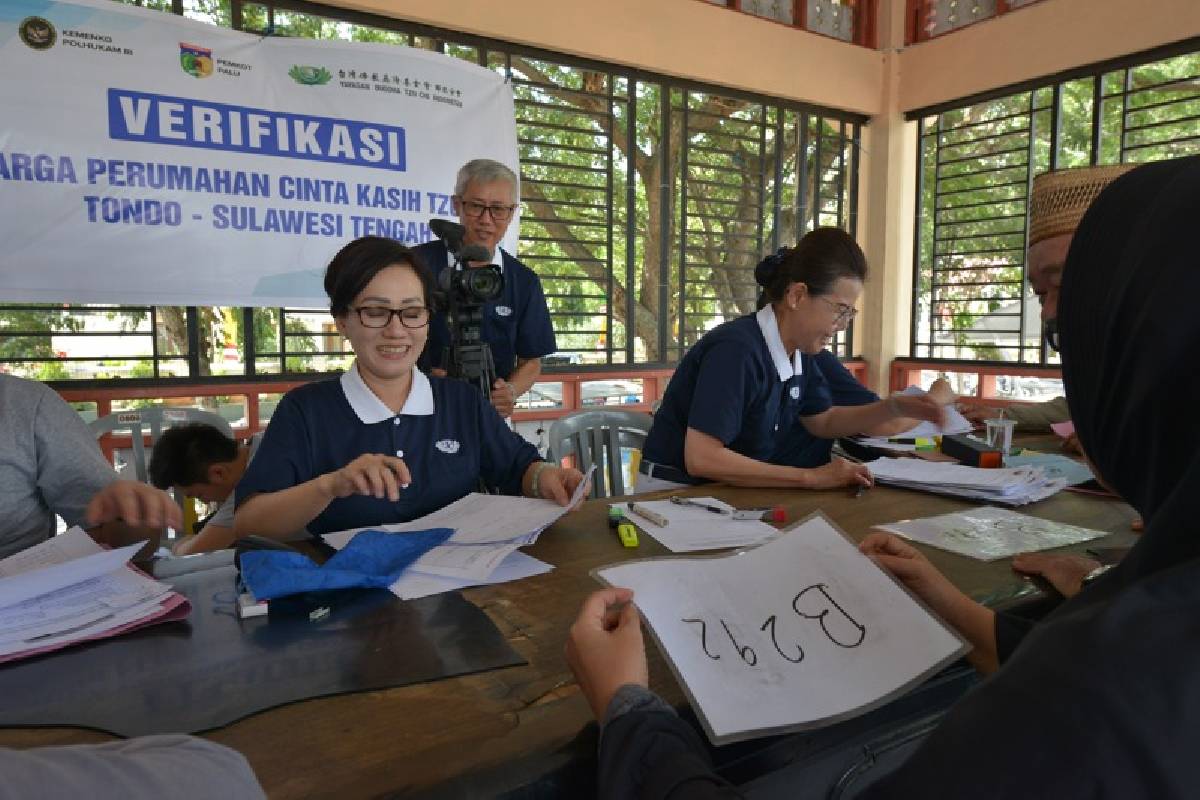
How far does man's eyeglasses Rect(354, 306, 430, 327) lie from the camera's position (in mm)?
1491

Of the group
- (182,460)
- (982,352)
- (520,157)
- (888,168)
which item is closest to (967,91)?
(888,168)

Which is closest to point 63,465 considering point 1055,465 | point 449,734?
point 449,734

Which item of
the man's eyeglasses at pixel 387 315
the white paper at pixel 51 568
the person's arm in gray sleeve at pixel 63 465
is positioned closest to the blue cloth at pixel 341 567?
the white paper at pixel 51 568

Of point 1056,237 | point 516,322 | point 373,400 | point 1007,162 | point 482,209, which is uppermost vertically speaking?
point 1007,162

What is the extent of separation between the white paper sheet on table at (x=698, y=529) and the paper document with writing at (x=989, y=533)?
251 mm

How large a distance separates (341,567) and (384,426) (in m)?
0.56

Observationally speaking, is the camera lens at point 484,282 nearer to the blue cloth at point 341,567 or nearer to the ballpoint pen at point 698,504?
the ballpoint pen at point 698,504

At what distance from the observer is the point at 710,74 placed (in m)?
4.26

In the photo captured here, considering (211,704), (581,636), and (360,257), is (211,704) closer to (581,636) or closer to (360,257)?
(581,636)

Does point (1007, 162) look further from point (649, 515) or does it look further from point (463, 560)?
point (463, 560)

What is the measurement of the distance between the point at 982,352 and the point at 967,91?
1.62 metres

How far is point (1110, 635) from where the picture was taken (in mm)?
384

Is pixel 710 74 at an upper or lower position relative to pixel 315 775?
upper

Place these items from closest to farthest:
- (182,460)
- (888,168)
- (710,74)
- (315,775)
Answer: (315,775), (182,460), (710,74), (888,168)
